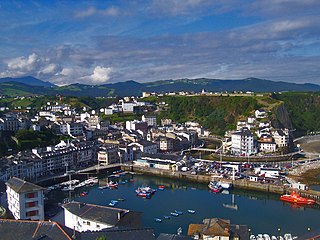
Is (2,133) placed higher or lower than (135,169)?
higher

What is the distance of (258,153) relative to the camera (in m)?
34.4

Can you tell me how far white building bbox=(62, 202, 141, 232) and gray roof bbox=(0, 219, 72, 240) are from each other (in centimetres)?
260

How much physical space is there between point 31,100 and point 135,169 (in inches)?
1853

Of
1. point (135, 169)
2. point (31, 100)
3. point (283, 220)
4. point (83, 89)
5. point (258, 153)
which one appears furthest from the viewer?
point (83, 89)

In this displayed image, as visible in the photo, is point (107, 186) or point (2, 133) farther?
point (2, 133)

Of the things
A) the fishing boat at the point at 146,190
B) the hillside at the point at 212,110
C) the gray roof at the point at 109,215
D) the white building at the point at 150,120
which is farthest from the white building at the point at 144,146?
the gray roof at the point at 109,215

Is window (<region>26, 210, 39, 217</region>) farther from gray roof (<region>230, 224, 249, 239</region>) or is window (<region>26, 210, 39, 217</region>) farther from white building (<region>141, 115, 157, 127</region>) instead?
white building (<region>141, 115, 157, 127</region>)

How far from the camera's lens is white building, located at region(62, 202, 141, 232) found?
38.3ft

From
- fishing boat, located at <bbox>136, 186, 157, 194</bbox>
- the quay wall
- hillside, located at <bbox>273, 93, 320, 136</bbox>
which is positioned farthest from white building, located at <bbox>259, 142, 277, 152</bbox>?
hillside, located at <bbox>273, 93, 320, 136</bbox>

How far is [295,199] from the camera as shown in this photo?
19.9 meters

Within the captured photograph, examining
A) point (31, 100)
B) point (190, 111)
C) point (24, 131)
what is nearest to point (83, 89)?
point (31, 100)

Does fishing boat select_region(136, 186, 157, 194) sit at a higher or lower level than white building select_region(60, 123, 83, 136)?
lower

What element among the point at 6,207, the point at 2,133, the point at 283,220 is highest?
the point at 2,133

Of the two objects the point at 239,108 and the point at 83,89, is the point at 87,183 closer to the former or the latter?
the point at 239,108
